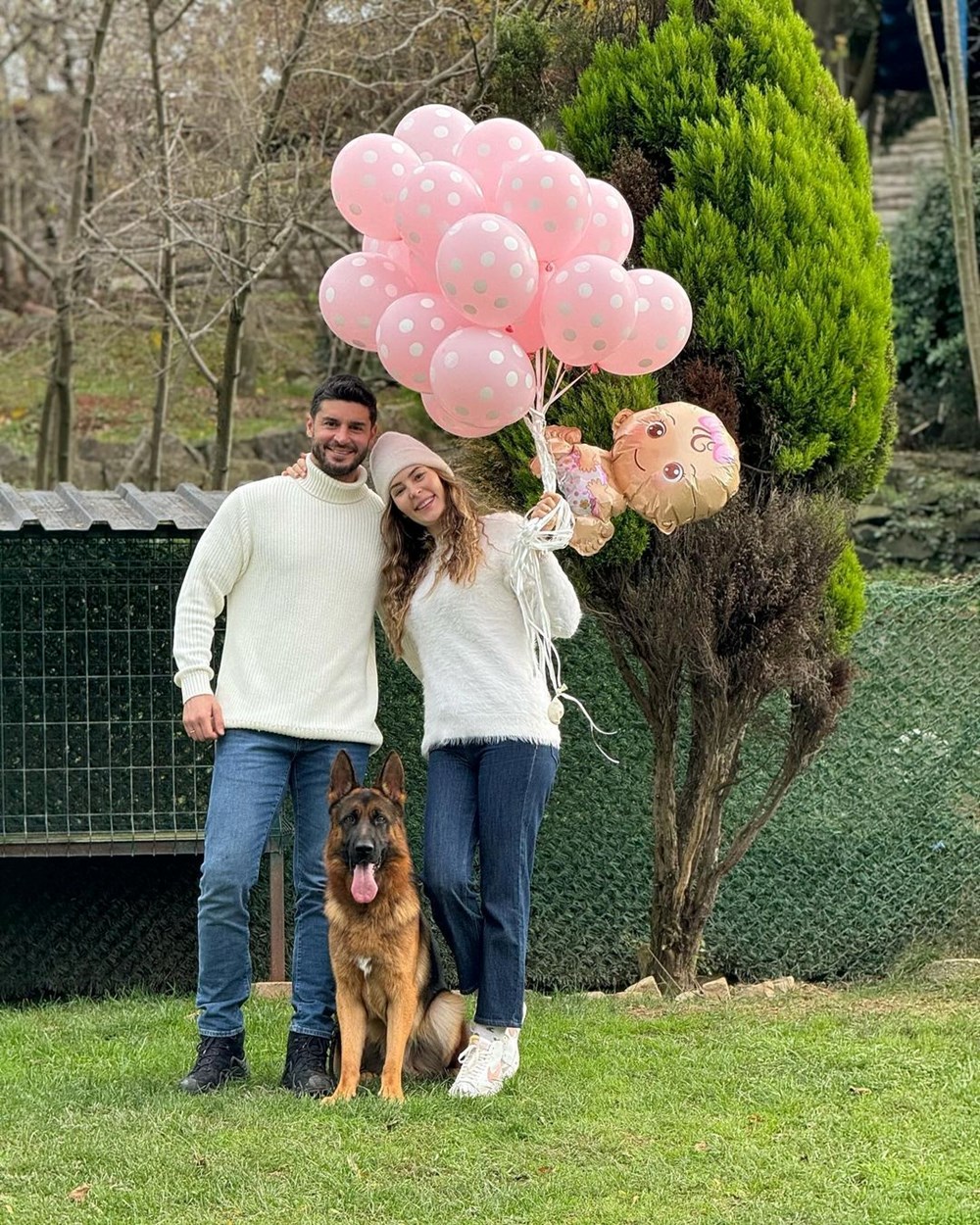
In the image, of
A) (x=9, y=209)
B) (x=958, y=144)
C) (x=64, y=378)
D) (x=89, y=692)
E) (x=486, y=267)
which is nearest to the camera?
(x=486, y=267)

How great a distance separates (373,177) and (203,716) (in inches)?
67.6

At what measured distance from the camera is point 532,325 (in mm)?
4730

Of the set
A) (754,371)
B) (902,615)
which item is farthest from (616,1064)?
(902,615)

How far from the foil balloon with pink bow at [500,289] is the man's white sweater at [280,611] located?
1.75 feet

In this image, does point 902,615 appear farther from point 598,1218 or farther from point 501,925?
point 598,1218

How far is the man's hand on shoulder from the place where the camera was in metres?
4.67

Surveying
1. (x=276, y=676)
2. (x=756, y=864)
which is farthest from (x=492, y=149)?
(x=756, y=864)

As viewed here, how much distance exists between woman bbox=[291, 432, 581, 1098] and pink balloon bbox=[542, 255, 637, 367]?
1.57 ft

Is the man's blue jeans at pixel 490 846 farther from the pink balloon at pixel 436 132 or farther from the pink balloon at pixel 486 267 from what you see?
the pink balloon at pixel 436 132

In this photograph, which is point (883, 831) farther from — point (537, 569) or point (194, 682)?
point (194, 682)

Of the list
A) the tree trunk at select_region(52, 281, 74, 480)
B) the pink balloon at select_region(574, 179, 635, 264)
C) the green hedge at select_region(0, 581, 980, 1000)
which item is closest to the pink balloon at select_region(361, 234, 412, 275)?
the pink balloon at select_region(574, 179, 635, 264)

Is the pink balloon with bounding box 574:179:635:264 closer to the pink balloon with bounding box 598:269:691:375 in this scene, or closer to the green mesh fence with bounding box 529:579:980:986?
the pink balloon with bounding box 598:269:691:375

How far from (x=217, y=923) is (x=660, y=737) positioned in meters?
2.21

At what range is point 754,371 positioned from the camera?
5762mm
